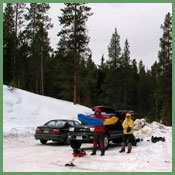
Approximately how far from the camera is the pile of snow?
19.6 meters

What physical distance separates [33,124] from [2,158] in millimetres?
11846

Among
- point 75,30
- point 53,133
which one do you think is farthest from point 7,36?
point 53,133

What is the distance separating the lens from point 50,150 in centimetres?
1224

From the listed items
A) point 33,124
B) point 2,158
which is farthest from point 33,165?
point 33,124

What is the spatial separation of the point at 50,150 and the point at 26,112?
12.4 metres

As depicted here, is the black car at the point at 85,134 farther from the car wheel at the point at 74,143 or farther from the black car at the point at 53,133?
the black car at the point at 53,133

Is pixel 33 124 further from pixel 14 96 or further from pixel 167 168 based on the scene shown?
pixel 167 168

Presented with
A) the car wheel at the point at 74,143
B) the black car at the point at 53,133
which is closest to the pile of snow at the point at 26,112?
the black car at the point at 53,133

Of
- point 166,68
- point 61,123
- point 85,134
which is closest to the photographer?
point 85,134

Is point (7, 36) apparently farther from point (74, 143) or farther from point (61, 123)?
point (74, 143)

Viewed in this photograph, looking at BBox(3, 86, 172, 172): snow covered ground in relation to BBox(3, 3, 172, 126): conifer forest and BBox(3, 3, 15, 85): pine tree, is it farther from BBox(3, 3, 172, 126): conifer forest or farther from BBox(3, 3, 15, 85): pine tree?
BBox(3, 3, 15, 85): pine tree

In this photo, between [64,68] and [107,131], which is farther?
[64,68]

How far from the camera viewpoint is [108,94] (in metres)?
58.8

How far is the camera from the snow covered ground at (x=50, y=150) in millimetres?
8125
